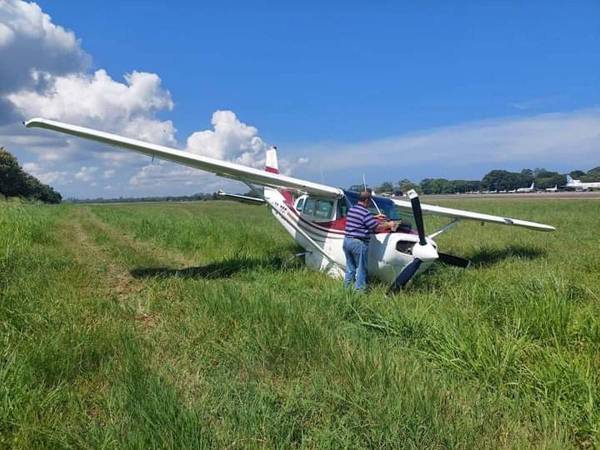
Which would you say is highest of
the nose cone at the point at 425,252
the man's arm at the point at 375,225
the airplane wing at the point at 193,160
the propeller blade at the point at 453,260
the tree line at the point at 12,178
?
the tree line at the point at 12,178

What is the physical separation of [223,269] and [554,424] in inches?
266

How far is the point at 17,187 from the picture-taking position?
73.6 meters

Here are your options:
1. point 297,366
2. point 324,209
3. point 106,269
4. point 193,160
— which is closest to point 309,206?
point 324,209

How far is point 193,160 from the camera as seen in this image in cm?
775

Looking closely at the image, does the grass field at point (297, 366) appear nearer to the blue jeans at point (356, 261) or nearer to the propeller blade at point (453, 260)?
the blue jeans at point (356, 261)

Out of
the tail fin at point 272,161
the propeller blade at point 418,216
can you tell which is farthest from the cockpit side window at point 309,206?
the tail fin at point 272,161

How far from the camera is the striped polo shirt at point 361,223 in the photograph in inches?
277

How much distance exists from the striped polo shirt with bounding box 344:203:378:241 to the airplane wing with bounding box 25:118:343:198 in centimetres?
117

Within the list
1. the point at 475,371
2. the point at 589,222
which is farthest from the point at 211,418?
the point at 589,222

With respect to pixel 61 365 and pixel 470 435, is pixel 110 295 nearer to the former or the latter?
pixel 61 365

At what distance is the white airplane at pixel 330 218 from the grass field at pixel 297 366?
25.4 inches

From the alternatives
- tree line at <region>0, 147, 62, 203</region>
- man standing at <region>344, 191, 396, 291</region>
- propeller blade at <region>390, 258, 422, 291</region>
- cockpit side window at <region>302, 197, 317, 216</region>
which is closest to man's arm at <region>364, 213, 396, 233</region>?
man standing at <region>344, 191, 396, 291</region>

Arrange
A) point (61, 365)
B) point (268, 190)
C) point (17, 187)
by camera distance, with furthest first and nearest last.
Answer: point (17, 187)
point (268, 190)
point (61, 365)

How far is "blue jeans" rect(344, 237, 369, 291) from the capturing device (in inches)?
275
